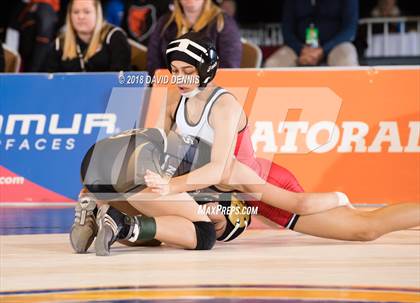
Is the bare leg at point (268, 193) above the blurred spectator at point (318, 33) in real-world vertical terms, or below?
below

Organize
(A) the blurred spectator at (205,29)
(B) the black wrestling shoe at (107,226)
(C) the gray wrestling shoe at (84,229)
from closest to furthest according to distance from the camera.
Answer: (B) the black wrestling shoe at (107,226)
(C) the gray wrestling shoe at (84,229)
(A) the blurred spectator at (205,29)

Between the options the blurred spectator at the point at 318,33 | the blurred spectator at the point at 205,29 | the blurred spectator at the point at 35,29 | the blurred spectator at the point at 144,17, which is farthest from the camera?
the blurred spectator at the point at 35,29

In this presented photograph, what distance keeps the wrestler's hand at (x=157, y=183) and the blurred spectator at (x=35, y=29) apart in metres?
5.99

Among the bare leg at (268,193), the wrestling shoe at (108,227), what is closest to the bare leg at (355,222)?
the bare leg at (268,193)

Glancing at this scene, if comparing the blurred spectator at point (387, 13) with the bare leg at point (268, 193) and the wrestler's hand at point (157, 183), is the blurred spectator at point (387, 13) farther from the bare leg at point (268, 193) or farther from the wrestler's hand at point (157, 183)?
the wrestler's hand at point (157, 183)

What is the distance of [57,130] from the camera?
804 centimetres

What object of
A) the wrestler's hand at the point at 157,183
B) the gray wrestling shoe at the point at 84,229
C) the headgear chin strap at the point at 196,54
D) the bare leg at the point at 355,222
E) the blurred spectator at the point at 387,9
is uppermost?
the headgear chin strap at the point at 196,54

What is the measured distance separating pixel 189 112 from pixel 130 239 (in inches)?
33.1

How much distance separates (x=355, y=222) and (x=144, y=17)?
5.25 m

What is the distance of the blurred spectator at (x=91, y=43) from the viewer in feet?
28.3

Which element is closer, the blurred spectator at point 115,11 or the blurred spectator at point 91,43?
A: the blurred spectator at point 91,43

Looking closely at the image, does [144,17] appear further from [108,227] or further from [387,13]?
Result: [108,227]

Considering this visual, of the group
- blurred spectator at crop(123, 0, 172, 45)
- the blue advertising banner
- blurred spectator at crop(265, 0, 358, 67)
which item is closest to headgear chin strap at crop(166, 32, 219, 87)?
the blue advertising banner

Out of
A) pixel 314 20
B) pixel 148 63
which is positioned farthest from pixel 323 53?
pixel 148 63
